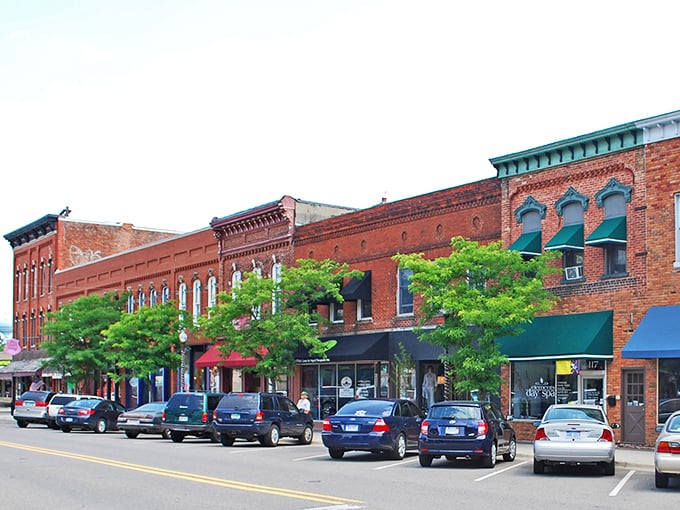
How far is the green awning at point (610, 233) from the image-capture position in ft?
89.5

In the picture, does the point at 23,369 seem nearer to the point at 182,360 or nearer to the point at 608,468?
the point at 182,360

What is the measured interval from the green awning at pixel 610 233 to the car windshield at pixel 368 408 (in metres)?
7.75

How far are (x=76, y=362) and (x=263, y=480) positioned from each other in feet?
119

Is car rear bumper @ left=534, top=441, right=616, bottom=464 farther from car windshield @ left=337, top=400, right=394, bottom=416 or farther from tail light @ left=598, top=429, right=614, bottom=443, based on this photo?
car windshield @ left=337, top=400, right=394, bottom=416

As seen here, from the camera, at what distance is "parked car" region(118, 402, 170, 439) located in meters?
34.1

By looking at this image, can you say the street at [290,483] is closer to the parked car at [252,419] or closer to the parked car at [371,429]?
the parked car at [371,429]

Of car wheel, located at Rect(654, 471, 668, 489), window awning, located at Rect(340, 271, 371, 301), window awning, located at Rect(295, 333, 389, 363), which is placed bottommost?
car wheel, located at Rect(654, 471, 668, 489)

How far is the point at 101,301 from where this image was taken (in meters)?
54.6

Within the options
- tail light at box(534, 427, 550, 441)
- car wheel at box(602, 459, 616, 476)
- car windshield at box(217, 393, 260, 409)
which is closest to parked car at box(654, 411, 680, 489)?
car wheel at box(602, 459, 616, 476)

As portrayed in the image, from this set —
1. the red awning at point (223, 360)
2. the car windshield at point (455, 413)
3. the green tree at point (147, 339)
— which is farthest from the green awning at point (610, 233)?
the green tree at point (147, 339)

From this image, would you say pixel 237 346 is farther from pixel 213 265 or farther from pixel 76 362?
pixel 76 362

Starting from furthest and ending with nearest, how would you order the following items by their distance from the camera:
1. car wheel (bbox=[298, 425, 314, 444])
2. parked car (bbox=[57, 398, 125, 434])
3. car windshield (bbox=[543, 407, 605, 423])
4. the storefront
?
parked car (bbox=[57, 398, 125, 434])
car wheel (bbox=[298, 425, 314, 444])
the storefront
car windshield (bbox=[543, 407, 605, 423])

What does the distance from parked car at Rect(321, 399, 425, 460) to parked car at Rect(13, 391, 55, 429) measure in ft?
73.0

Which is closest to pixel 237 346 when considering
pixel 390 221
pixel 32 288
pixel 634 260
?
pixel 390 221
